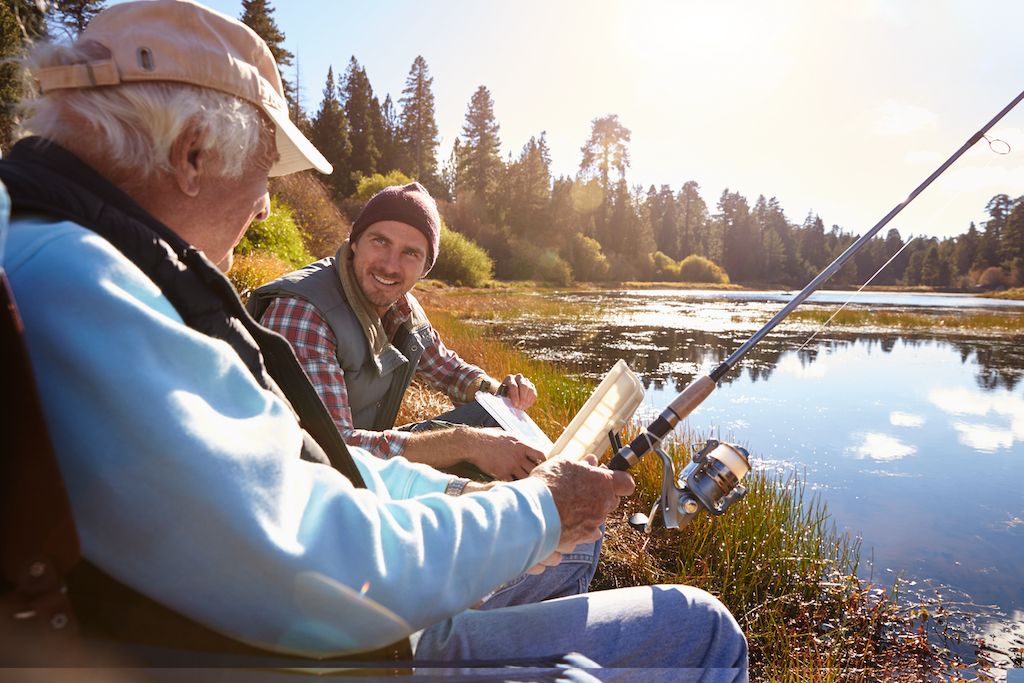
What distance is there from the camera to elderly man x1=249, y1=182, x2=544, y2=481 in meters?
2.44

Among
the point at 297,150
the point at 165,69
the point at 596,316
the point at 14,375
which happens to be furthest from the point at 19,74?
the point at 596,316

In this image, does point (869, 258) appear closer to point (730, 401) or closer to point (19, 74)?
point (730, 401)

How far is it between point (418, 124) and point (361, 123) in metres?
5.03

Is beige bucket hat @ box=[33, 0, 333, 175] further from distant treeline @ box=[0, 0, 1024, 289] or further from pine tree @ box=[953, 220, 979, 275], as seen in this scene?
pine tree @ box=[953, 220, 979, 275]

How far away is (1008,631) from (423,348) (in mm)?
3640

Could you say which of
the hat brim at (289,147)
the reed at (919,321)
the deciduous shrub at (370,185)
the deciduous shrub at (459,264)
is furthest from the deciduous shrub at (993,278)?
the hat brim at (289,147)

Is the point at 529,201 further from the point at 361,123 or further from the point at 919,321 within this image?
the point at 919,321

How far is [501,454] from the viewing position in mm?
2379

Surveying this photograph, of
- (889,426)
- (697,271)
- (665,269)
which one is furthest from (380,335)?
(697,271)

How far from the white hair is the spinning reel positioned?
51.8 inches

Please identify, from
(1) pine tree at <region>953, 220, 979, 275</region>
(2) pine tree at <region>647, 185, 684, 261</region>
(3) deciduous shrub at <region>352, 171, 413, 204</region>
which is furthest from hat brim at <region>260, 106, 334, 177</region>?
(2) pine tree at <region>647, 185, 684, 261</region>

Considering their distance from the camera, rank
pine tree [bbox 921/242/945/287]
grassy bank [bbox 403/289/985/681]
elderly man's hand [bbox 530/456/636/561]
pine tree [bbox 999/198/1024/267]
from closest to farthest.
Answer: elderly man's hand [bbox 530/456/636/561] → grassy bank [bbox 403/289/985/681] → pine tree [bbox 999/198/1024/267] → pine tree [bbox 921/242/945/287]

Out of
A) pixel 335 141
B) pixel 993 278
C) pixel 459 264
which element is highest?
pixel 335 141

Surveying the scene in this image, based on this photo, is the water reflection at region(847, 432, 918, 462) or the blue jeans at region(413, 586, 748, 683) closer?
the blue jeans at region(413, 586, 748, 683)
